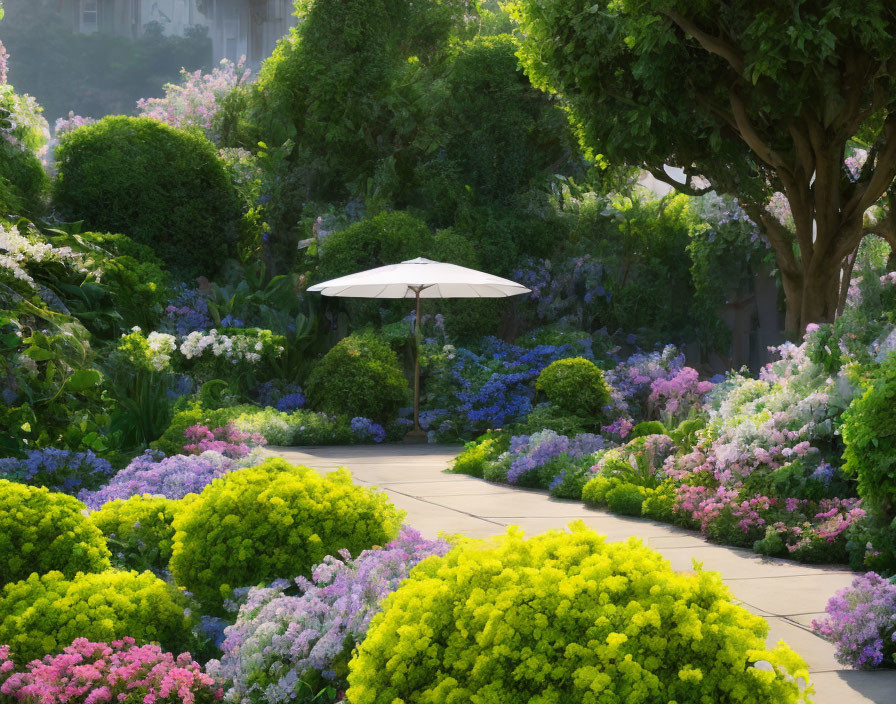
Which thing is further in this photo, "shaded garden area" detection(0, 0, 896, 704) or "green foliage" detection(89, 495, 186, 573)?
"green foliage" detection(89, 495, 186, 573)

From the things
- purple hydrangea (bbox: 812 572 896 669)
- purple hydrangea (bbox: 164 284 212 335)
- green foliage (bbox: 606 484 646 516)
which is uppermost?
purple hydrangea (bbox: 164 284 212 335)

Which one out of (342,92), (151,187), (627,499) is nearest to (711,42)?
(627,499)

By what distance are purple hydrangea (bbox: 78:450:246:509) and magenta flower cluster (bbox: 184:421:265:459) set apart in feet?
3.12

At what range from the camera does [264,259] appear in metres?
16.1

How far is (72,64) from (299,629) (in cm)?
4121

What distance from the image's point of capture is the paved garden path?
10.8 ft

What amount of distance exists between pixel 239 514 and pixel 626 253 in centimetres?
1232

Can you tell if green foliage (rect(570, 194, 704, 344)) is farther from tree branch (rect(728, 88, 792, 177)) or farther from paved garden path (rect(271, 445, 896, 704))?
paved garden path (rect(271, 445, 896, 704))

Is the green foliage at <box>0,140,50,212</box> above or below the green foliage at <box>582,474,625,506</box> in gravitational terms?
above

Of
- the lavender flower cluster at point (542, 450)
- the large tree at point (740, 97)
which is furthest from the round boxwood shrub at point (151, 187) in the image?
the lavender flower cluster at point (542, 450)

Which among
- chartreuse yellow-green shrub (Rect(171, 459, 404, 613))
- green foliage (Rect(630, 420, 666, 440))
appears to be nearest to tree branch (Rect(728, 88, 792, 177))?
green foliage (Rect(630, 420, 666, 440))

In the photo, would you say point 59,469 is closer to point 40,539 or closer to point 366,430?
point 40,539

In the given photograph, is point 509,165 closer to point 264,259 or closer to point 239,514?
point 264,259

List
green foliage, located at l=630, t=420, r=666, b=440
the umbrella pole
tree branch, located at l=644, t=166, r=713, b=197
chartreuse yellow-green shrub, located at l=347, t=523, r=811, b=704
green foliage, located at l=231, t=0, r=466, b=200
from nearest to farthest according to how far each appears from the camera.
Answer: chartreuse yellow-green shrub, located at l=347, t=523, r=811, b=704 → green foliage, located at l=630, t=420, r=666, b=440 → tree branch, located at l=644, t=166, r=713, b=197 → the umbrella pole → green foliage, located at l=231, t=0, r=466, b=200
